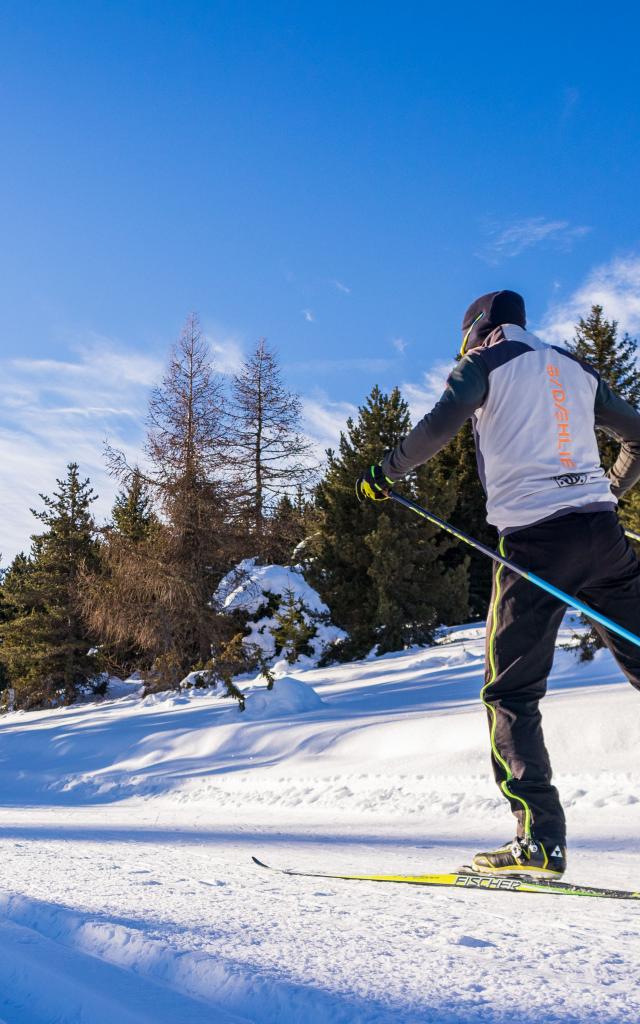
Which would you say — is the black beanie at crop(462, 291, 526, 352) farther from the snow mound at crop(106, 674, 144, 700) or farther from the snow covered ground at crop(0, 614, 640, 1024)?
the snow mound at crop(106, 674, 144, 700)

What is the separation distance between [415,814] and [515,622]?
9.99 feet

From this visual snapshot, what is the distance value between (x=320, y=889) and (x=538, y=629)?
3.68ft

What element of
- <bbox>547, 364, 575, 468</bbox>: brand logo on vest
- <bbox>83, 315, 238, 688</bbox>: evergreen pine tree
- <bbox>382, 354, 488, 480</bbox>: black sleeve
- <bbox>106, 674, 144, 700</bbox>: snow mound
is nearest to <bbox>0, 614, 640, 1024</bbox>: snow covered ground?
<bbox>547, 364, 575, 468</bbox>: brand logo on vest

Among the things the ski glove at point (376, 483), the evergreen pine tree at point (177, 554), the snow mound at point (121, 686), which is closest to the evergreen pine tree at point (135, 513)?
the evergreen pine tree at point (177, 554)

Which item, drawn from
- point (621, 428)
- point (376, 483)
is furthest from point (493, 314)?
point (376, 483)

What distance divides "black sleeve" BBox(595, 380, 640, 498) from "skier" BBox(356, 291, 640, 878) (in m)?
0.13

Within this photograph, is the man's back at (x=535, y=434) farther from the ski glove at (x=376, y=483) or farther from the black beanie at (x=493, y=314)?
the ski glove at (x=376, y=483)

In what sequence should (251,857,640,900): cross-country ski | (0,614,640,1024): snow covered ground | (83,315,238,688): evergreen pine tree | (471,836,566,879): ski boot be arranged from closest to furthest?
(0,614,640,1024): snow covered ground < (251,857,640,900): cross-country ski < (471,836,566,879): ski boot < (83,315,238,688): evergreen pine tree

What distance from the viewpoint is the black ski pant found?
2.58 metres

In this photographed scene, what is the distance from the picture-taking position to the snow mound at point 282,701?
1025 centimetres

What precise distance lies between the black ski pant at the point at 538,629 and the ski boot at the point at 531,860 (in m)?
0.04

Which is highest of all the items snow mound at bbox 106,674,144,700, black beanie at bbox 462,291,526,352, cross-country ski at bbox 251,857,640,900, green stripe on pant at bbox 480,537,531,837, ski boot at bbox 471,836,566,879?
black beanie at bbox 462,291,526,352

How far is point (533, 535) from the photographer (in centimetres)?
266

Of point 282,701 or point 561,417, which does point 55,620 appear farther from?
point 561,417
